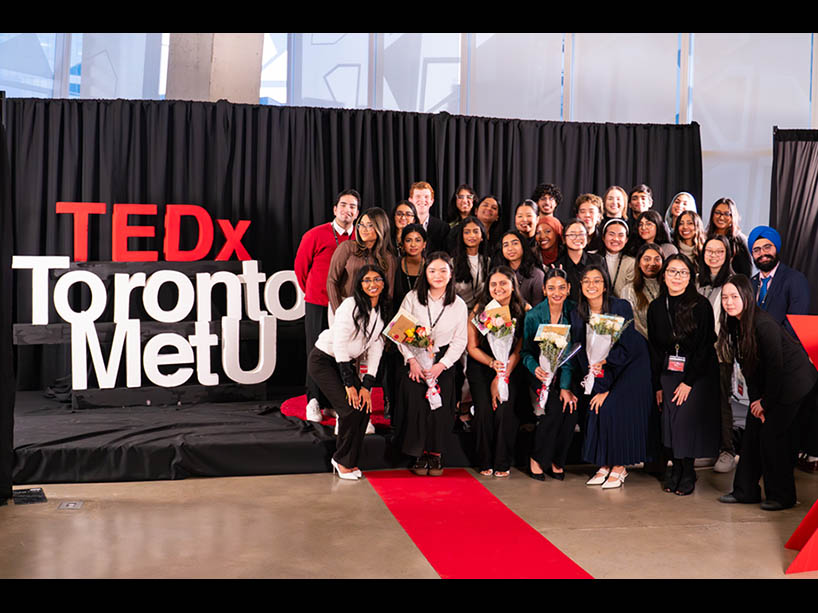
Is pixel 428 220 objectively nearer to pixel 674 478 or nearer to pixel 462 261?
pixel 462 261

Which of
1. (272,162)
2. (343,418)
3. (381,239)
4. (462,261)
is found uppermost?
(272,162)

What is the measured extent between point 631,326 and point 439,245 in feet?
5.31

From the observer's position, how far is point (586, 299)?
4.75 m

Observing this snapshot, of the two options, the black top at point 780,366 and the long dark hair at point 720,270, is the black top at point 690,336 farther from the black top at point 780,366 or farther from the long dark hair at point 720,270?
the long dark hair at point 720,270

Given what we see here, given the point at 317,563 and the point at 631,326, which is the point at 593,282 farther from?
the point at 317,563

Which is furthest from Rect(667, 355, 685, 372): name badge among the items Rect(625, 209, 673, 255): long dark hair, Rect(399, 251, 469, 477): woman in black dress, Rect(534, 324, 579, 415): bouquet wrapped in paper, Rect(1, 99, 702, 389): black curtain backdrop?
Rect(1, 99, 702, 389): black curtain backdrop

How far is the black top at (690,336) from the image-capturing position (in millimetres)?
4590

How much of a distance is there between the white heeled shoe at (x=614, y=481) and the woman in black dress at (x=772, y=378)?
0.76m

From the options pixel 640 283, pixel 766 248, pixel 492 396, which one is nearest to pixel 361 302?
pixel 492 396

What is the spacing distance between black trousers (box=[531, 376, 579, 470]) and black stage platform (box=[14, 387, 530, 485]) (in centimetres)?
22

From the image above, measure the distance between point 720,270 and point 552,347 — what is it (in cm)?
123

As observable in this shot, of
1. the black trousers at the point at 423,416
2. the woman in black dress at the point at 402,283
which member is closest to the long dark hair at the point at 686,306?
the black trousers at the point at 423,416

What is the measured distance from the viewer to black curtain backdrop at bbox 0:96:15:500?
4145mm

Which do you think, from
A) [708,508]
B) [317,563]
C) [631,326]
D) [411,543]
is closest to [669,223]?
[631,326]
